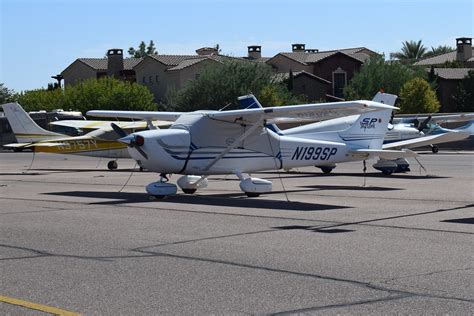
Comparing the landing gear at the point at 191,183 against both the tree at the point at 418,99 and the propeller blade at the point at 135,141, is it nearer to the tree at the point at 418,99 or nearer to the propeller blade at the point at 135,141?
the propeller blade at the point at 135,141

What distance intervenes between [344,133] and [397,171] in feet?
14.5

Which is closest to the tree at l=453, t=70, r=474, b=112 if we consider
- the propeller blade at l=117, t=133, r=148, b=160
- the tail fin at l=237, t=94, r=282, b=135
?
the tail fin at l=237, t=94, r=282, b=135

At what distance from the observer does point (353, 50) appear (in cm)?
10944

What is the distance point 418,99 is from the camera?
6938cm

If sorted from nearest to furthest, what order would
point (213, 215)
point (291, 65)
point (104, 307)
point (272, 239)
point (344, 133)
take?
point (104, 307) < point (272, 239) < point (213, 215) < point (344, 133) < point (291, 65)

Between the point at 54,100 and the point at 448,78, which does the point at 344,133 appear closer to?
the point at 448,78

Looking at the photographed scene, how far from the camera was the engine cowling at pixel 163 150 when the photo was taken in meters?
18.1

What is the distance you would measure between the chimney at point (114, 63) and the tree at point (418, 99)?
140 ft

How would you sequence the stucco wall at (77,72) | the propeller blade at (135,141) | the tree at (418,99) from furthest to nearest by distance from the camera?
the stucco wall at (77,72) < the tree at (418,99) < the propeller blade at (135,141)

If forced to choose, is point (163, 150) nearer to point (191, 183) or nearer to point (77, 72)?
point (191, 183)

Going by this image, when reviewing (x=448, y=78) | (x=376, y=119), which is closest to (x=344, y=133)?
(x=376, y=119)

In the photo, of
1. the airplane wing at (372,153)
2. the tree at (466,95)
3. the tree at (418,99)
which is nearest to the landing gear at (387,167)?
the airplane wing at (372,153)

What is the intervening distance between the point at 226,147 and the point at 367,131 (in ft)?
19.5

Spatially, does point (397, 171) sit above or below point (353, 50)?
below
